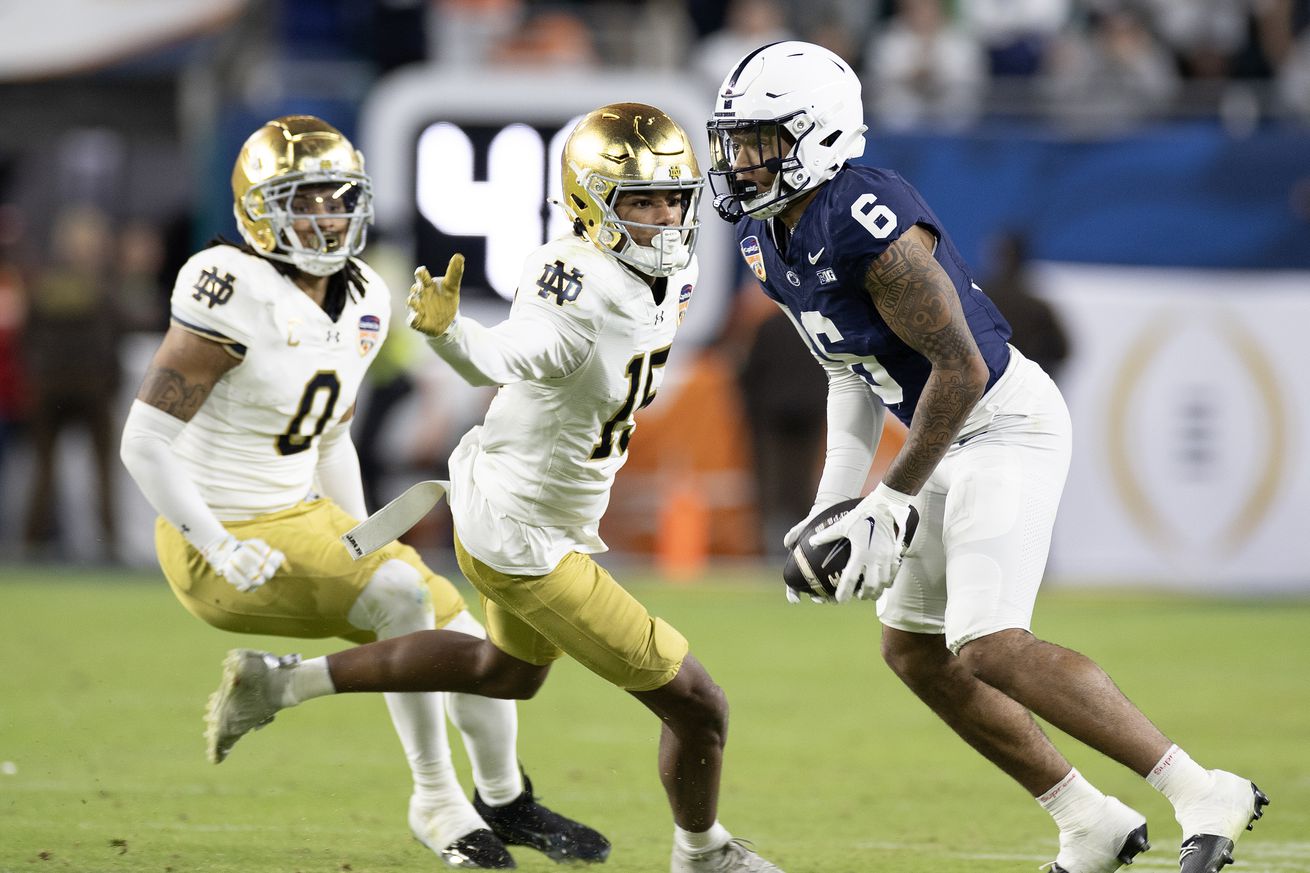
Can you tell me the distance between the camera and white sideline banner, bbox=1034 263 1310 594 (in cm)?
1084

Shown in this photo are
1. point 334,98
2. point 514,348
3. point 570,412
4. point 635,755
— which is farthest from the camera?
point 334,98

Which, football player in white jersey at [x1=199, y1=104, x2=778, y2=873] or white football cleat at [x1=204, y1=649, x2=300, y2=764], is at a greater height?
football player in white jersey at [x1=199, y1=104, x2=778, y2=873]

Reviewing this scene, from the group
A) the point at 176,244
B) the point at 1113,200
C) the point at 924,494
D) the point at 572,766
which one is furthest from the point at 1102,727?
the point at 176,244

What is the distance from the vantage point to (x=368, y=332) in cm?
485

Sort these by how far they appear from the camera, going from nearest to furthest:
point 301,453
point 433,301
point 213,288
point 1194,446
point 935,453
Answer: point 433,301
point 935,453
point 213,288
point 301,453
point 1194,446

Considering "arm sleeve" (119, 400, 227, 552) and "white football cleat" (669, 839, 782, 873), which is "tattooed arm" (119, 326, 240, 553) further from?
"white football cleat" (669, 839, 782, 873)

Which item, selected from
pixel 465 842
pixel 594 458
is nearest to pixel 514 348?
pixel 594 458

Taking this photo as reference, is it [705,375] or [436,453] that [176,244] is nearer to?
[436,453]

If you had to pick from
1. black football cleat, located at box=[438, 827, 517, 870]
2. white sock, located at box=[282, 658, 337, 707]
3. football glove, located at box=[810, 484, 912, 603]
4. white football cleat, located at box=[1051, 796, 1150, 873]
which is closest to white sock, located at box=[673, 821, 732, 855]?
black football cleat, located at box=[438, 827, 517, 870]

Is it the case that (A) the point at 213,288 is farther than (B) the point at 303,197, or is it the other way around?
(B) the point at 303,197

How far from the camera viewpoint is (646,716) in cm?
707

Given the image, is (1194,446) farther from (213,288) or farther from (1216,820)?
(213,288)

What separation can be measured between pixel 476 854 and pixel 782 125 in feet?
6.28

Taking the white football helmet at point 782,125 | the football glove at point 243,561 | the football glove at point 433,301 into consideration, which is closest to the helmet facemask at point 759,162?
the white football helmet at point 782,125
